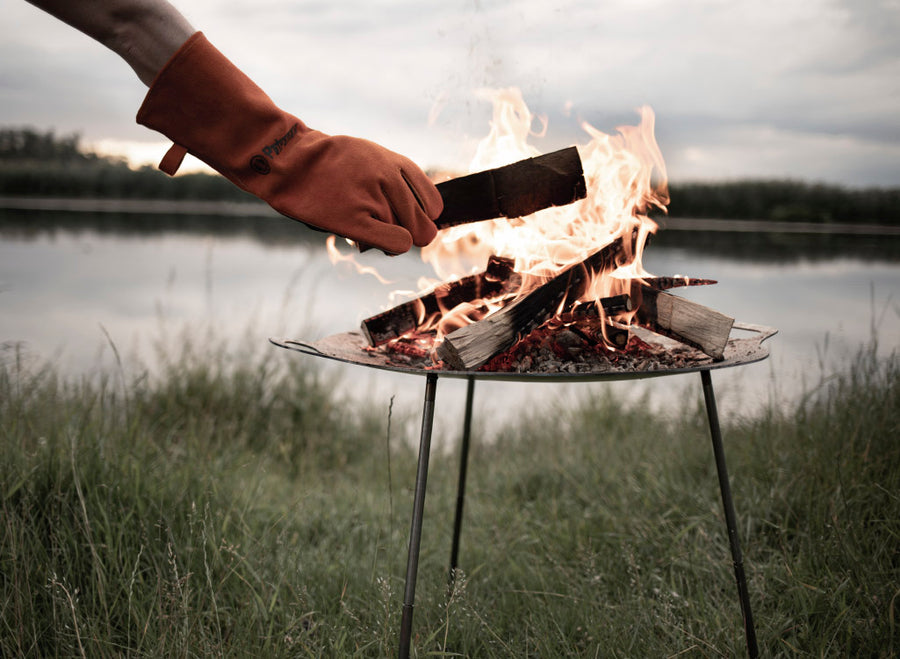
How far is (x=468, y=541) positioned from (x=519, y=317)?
1.46 meters

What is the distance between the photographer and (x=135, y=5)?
51.4 inches

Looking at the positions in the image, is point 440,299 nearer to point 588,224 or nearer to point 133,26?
point 588,224

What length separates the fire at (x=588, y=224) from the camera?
175 centimetres

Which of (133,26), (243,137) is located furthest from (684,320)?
(133,26)

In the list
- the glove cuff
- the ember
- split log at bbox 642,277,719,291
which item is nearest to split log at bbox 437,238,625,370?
the ember

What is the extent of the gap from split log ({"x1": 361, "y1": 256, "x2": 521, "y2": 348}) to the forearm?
757mm

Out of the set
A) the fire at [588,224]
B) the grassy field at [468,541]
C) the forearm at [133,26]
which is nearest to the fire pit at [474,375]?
the grassy field at [468,541]

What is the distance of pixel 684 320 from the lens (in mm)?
1640

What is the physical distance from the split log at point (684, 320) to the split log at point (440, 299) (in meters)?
0.36

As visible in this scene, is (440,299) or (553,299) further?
(440,299)

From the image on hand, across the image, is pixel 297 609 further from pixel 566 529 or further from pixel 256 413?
pixel 256 413

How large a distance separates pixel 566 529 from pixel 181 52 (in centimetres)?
208

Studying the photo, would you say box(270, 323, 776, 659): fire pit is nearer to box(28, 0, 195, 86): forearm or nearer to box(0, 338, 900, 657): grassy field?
box(0, 338, 900, 657): grassy field

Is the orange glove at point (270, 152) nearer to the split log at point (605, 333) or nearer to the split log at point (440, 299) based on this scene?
the split log at point (440, 299)
